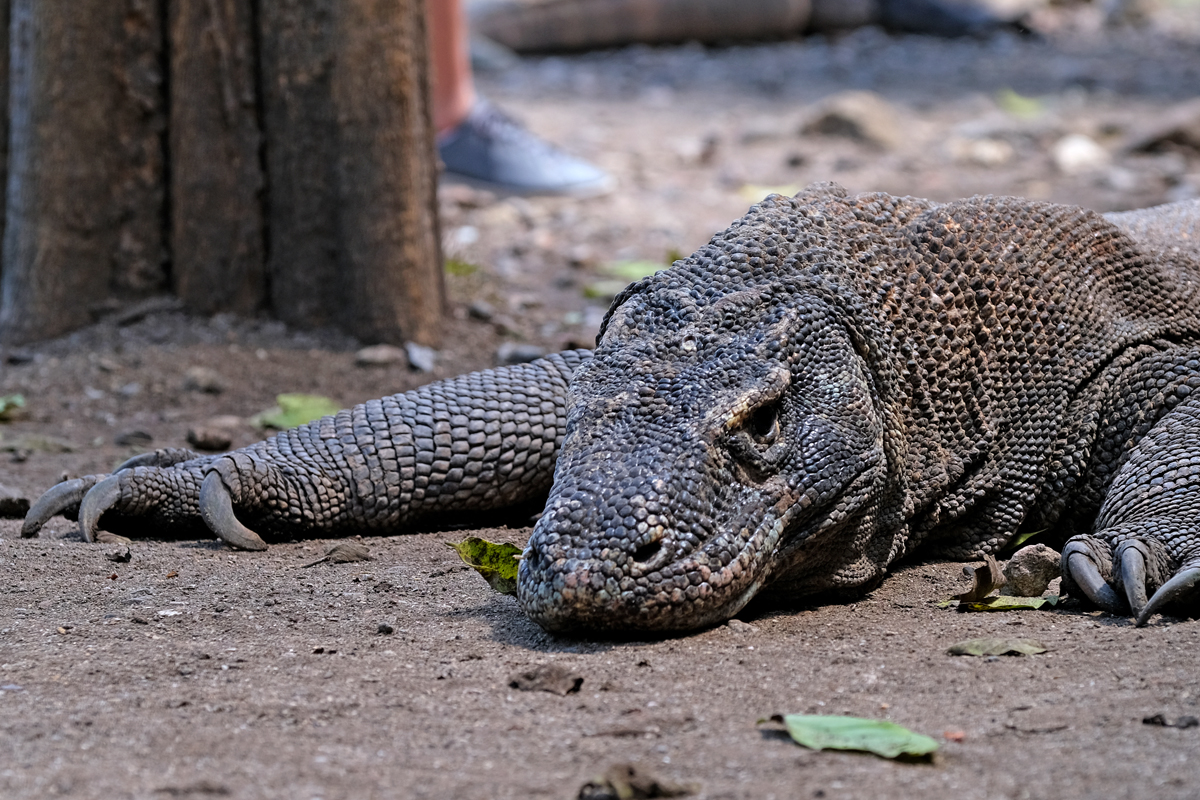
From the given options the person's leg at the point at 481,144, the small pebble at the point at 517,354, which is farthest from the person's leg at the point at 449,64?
the small pebble at the point at 517,354

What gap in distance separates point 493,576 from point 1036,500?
1.31 meters

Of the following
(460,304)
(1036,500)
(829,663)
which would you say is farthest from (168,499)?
(460,304)

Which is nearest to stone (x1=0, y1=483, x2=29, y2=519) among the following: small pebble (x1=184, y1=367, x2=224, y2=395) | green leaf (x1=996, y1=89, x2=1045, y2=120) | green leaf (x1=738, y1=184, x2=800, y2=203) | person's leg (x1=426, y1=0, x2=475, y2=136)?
small pebble (x1=184, y1=367, x2=224, y2=395)

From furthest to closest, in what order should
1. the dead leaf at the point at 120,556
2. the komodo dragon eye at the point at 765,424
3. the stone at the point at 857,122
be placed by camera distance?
1. the stone at the point at 857,122
2. the dead leaf at the point at 120,556
3. the komodo dragon eye at the point at 765,424

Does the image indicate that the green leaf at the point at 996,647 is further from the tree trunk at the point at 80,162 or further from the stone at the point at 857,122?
the stone at the point at 857,122

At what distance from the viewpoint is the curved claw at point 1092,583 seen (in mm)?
2668

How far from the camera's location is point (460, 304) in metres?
5.95

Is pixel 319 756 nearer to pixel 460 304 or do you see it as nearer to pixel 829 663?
pixel 829 663

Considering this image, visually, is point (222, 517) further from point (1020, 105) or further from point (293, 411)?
point (1020, 105)

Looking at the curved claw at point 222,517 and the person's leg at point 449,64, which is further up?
the person's leg at point 449,64

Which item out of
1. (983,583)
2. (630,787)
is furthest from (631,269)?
(630,787)

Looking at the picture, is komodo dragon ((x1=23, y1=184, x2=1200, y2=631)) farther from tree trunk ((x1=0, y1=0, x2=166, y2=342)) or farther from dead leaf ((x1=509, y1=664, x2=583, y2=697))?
tree trunk ((x1=0, y1=0, x2=166, y2=342))

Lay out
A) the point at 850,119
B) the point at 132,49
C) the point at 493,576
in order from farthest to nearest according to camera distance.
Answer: the point at 850,119
the point at 132,49
the point at 493,576

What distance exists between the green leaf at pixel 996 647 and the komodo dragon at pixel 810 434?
264 mm
